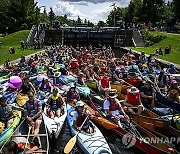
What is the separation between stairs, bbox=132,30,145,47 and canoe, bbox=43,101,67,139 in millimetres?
36322

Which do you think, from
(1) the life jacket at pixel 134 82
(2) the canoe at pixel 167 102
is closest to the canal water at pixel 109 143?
(2) the canoe at pixel 167 102

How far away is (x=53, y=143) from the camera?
11602 mm

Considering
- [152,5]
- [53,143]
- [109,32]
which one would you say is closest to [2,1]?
[109,32]

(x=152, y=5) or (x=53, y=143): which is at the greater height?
(x=152, y=5)

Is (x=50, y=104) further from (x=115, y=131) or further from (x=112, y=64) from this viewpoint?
(x=112, y=64)

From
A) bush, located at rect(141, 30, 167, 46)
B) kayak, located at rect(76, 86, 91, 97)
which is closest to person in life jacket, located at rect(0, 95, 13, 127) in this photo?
kayak, located at rect(76, 86, 91, 97)

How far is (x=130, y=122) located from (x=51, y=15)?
10775cm

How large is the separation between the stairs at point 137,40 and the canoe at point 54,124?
119 feet

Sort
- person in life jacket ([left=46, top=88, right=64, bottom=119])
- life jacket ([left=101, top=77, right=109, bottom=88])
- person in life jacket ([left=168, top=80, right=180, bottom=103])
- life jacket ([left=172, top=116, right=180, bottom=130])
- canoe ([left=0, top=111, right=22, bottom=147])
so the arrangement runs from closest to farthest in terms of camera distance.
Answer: canoe ([left=0, top=111, right=22, bottom=147]) < life jacket ([left=172, top=116, right=180, bottom=130]) < person in life jacket ([left=46, top=88, right=64, bottom=119]) < person in life jacket ([left=168, top=80, right=180, bottom=103]) < life jacket ([left=101, top=77, right=109, bottom=88])

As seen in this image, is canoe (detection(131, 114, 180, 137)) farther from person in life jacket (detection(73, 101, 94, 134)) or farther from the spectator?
person in life jacket (detection(73, 101, 94, 134))

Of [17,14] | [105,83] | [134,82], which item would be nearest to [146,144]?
[105,83]

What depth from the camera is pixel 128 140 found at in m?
11.1

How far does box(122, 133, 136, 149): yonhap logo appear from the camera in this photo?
10.7m

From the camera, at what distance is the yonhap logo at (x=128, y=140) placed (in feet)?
35.3
